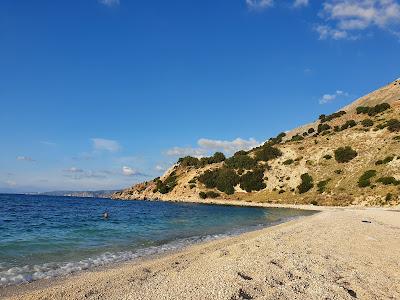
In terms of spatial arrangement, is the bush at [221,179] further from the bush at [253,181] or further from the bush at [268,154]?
the bush at [268,154]

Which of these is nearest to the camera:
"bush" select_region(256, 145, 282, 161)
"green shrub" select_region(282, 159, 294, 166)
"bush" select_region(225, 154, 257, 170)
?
"green shrub" select_region(282, 159, 294, 166)

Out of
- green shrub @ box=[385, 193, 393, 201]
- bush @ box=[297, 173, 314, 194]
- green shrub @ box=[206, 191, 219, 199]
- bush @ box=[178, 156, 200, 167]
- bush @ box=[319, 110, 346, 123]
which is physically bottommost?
green shrub @ box=[385, 193, 393, 201]

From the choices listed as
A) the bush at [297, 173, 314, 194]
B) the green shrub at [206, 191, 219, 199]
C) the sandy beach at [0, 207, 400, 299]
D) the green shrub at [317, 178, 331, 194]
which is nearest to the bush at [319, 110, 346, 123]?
the bush at [297, 173, 314, 194]

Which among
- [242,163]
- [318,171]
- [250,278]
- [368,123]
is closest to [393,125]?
[368,123]

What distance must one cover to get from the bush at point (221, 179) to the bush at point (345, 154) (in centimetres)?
2589

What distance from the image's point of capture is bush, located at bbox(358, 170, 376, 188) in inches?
2827

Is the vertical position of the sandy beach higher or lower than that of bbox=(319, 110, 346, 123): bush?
lower

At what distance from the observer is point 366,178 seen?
241ft

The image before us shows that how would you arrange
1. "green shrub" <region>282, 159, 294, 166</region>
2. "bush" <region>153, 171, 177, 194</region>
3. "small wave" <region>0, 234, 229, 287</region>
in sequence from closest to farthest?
"small wave" <region>0, 234, 229, 287</region>, "green shrub" <region>282, 159, 294, 166</region>, "bush" <region>153, 171, 177, 194</region>

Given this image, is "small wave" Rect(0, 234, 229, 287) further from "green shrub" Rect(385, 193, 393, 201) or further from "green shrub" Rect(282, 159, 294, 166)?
"green shrub" Rect(282, 159, 294, 166)

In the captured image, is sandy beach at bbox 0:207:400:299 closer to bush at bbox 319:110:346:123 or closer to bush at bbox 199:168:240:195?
bush at bbox 199:168:240:195

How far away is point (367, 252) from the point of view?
1730 cm

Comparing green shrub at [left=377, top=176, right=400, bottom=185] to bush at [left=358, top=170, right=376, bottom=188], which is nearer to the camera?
green shrub at [left=377, top=176, right=400, bottom=185]

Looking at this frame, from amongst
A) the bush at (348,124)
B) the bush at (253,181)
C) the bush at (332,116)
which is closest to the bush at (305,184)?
the bush at (253,181)
